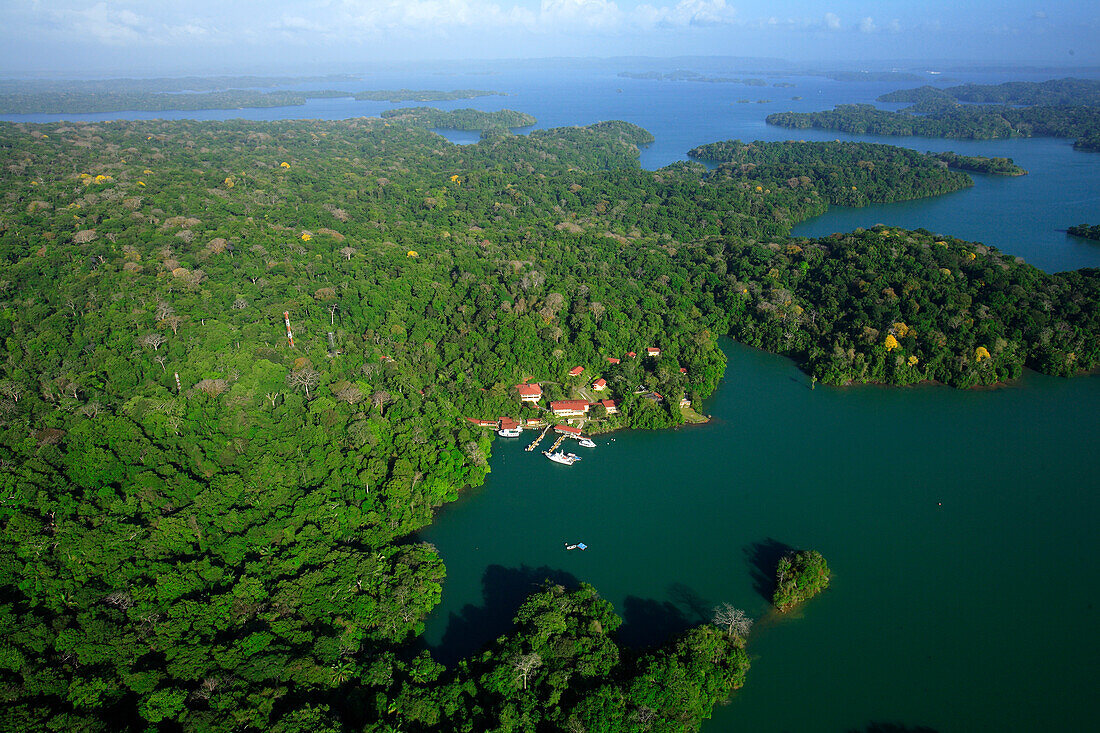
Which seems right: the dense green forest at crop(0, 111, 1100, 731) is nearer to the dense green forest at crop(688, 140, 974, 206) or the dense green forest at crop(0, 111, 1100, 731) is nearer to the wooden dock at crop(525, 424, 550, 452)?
the wooden dock at crop(525, 424, 550, 452)

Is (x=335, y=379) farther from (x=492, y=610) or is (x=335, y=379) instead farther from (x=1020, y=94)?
(x=1020, y=94)

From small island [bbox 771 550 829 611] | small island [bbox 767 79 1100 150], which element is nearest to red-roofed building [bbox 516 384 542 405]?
small island [bbox 771 550 829 611]

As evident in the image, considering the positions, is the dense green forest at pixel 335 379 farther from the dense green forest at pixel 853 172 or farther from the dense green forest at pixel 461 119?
the dense green forest at pixel 461 119

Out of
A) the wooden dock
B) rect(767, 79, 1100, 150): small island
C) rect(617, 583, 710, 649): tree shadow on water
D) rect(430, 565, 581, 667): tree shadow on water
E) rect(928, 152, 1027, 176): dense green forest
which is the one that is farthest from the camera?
rect(767, 79, 1100, 150): small island

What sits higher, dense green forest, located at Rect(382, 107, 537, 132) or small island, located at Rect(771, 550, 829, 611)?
dense green forest, located at Rect(382, 107, 537, 132)

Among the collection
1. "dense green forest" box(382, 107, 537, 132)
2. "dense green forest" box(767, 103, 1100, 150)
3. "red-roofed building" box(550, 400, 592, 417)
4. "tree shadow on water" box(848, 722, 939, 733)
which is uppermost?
"dense green forest" box(382, 107, 537, 132)

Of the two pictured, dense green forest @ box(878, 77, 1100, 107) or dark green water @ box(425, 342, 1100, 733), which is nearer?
dark green water @ box(425, 342, 1100, 733)
